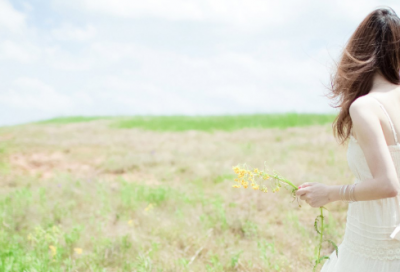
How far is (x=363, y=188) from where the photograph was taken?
1729 millimetres

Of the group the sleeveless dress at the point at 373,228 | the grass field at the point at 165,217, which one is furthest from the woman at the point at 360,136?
the grass field at the point at 165,217

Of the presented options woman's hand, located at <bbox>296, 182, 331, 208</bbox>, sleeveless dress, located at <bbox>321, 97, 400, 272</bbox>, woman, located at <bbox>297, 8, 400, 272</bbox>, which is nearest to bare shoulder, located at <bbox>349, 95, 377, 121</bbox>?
woman, located at <bbox>297, 8, 400, 272</bbox>

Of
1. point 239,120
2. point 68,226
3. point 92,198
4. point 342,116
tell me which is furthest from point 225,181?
point 239,120

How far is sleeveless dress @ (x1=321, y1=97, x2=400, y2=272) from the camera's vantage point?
6.25 feet

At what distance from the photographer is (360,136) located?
1.69m

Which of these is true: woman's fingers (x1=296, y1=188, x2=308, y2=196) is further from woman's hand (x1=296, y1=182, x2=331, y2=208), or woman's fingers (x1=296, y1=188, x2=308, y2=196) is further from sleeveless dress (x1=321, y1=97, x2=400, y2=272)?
sleeveless dress (x1=321, y1=97, x2=400, y2=272)

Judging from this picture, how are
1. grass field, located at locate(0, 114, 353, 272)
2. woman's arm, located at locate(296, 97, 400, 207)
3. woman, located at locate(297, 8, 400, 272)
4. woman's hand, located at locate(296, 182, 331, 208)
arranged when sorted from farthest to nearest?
grass field, located at locate(0, 114, 353, 272) → woman's hand, located at locate(296, 182, 331, 208) → woman, located at locate(297, 8, 400, 272) → woman's arm, located at locate(296, 97, 400, 207)

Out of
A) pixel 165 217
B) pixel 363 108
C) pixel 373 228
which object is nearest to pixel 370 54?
pixel 363 108

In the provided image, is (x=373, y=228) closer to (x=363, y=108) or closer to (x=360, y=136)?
(x=360, y=136)

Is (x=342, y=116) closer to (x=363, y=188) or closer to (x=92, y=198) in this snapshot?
(x=363, y=188)

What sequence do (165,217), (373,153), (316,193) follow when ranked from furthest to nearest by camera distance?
(165,217), (316,193), (373,153)

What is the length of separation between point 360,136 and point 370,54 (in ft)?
1.75

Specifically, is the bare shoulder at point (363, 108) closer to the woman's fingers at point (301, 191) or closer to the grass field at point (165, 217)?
the woman's fingers at point (301, 191)

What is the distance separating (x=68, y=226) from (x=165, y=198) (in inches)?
64.9
